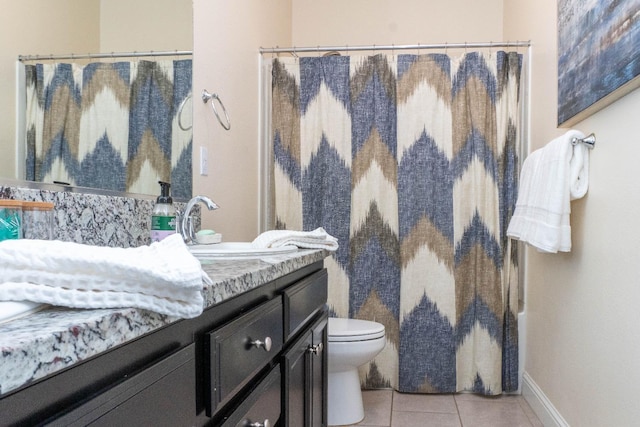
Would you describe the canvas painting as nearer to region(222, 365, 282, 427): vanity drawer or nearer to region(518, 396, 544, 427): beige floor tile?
region(222, 365, 282, 427): vanity drawer

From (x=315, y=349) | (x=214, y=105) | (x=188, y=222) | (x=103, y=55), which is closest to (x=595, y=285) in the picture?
(x=315, y=349)

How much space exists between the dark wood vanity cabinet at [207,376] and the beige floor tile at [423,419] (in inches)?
39.2

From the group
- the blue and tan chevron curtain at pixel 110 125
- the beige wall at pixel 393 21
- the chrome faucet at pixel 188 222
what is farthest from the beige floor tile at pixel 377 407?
the beige wall at pixel 393 21

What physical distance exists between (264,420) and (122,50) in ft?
3.37

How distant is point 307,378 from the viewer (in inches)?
53.7

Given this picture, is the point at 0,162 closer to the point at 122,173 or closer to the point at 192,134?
the point at 122,173

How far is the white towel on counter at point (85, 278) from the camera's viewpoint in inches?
19.1

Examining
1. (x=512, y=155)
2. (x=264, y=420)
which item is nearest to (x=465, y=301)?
(x=512, y=155)

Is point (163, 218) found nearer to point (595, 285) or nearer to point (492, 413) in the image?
point (595, 285)

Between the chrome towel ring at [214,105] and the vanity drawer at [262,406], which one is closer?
the vanity drawer at [262,406]

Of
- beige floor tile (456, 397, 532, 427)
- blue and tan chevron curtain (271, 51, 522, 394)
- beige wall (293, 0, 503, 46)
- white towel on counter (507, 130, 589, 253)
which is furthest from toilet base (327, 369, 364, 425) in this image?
beige wall (293, 0, 503, 46)

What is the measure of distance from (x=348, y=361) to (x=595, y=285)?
3.37 ft

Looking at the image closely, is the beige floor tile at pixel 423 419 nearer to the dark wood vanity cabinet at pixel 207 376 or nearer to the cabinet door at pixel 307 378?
the cabinet door at pixel 307 378

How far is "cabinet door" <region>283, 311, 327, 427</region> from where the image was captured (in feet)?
3.83
